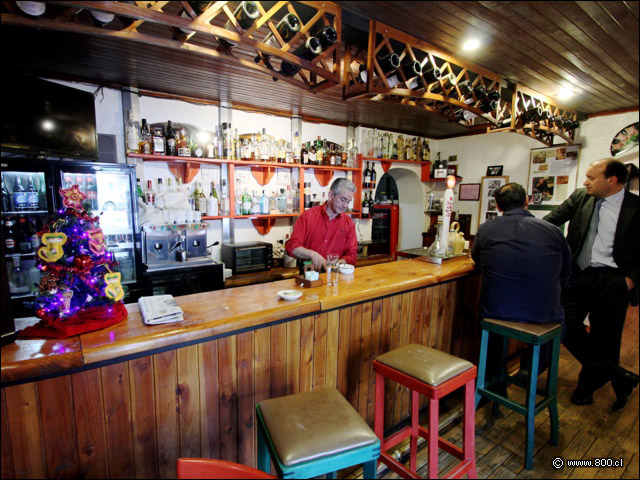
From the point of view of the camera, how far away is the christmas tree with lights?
4.39 feet

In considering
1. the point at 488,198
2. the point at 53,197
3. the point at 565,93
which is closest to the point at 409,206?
the point at 488,198

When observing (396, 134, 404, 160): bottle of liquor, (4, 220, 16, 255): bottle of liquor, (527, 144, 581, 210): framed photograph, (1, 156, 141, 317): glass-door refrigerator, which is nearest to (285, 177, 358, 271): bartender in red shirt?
(1, 156, 141, 317): glass-door refrigerator

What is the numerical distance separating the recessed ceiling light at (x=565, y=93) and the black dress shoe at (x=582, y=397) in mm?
2886

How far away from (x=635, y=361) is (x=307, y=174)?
14.0 feet

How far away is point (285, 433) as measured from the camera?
1.16 meters

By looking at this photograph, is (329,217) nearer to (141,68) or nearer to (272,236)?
(272,236)

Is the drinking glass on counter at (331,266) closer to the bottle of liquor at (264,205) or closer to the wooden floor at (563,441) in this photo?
the wooden floor at (563,441)

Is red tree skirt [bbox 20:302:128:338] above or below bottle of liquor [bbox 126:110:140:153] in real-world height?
below

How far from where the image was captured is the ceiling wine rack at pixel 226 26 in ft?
5.46

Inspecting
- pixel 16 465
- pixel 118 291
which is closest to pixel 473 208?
pixel 118 291

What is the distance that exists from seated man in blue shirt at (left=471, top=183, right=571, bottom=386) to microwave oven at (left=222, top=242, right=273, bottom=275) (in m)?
2.54

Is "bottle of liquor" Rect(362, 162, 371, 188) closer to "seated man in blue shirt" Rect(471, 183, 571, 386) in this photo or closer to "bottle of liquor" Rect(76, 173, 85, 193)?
"seated man in blue shirt" Rect(471, 183, 571, 386)

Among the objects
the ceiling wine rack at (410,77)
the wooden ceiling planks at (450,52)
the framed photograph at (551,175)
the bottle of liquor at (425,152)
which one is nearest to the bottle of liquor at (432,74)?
the ceiling wine rack at (410,77)

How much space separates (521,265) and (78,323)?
7.86ft
